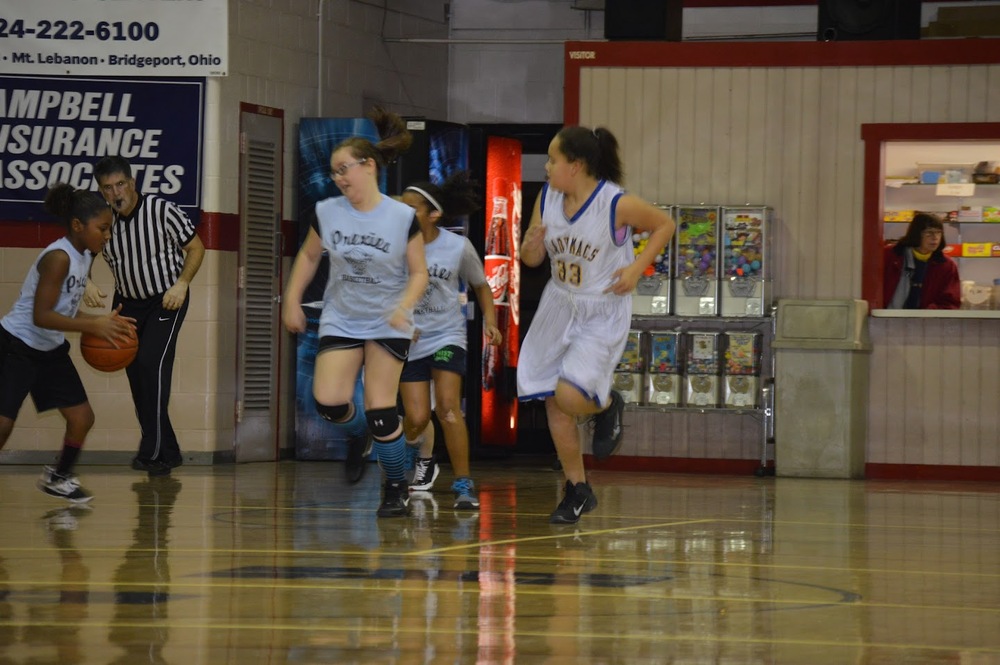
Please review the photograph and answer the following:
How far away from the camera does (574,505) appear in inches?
302

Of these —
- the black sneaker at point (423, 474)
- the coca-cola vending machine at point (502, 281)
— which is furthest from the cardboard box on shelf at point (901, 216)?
the black sneaker at point (423, 474)

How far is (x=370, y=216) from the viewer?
7555 mm

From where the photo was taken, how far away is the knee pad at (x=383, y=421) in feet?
25.2

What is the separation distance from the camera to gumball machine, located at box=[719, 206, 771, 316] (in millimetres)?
12109

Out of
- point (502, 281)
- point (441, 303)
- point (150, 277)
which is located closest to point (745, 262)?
point (502, 281)

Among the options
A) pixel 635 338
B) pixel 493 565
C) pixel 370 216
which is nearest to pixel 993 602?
pixel 493 565

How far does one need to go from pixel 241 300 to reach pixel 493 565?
258 inches

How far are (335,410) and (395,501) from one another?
1.98 ft

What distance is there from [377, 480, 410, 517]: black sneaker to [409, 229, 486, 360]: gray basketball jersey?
40.4 inches

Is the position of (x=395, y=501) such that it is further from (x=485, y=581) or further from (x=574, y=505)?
(x=485, y=581)

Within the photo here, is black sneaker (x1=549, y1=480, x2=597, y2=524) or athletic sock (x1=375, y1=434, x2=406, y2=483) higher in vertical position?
athletic sock (x1=375, y1=434, x2=406, y2=483)

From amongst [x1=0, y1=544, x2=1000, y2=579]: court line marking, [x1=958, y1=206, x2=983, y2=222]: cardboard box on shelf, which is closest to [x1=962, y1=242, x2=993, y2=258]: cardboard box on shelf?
[x1=958, y1=206, x2=983, y2=222]: cardboard box on shelf

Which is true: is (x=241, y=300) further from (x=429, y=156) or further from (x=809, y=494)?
(x=809, y=494)

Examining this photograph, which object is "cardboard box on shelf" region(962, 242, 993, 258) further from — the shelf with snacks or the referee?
the referee
